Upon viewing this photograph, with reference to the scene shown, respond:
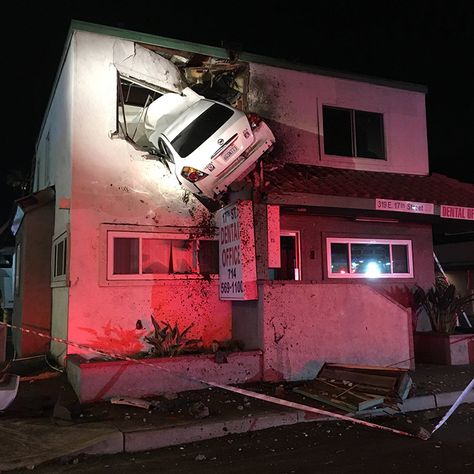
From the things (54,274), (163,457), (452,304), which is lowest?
(163,457)

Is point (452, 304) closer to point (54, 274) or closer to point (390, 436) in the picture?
→ point (390, 436)

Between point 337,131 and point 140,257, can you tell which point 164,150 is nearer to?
point 140,257

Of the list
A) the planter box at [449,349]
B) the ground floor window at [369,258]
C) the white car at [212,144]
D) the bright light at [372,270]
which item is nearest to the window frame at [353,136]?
the ground floor window at [369,258]

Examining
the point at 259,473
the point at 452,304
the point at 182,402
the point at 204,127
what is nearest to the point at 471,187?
the point at 452,304

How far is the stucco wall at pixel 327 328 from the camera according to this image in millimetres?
8609

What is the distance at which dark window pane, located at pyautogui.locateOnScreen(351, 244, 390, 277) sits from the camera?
1171 cm

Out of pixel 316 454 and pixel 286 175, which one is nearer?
pixel 316 454

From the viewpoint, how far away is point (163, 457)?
18.5ft

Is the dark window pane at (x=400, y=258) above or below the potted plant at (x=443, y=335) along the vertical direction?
above

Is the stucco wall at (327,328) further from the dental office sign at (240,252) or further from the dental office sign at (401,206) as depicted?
the dental office sign at (401,206)

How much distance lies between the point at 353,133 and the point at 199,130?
4818 mm

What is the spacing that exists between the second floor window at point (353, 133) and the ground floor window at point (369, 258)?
6.86 feet

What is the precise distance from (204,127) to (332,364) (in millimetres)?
4634

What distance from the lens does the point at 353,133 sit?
39.1 ft
